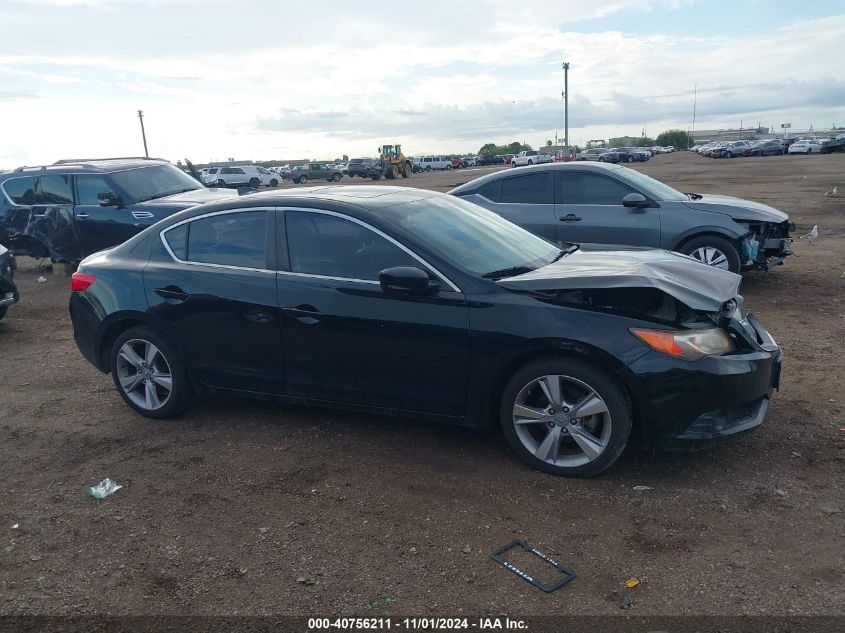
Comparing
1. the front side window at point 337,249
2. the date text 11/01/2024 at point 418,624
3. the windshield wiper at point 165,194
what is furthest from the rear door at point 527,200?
the date text 11/01/2024 at point 418,624

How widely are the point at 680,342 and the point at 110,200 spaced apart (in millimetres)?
9235

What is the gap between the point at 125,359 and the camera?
206 inches

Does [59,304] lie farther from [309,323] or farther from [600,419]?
[600,419]

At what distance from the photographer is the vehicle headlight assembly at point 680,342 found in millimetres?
3766

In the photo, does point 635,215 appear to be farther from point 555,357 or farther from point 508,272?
point 555,357

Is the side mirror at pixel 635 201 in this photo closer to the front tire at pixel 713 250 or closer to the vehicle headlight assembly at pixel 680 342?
the front tire at pixel 713 250

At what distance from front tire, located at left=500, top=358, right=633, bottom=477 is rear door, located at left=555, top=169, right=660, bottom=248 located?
4.70 metres

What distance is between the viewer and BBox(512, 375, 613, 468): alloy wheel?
3.91m

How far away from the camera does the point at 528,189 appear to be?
891 cm

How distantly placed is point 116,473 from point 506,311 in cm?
265

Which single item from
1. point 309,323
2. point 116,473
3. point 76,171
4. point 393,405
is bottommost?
point 116,473

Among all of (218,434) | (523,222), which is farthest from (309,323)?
(523,222)

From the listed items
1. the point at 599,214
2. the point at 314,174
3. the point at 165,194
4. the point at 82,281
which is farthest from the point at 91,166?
the point at 314,174

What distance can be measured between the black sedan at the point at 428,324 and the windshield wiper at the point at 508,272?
0.07 feet
